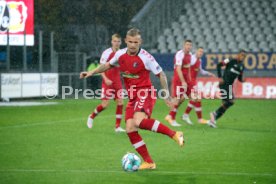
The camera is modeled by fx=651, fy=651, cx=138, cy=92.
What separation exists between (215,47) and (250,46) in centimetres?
202

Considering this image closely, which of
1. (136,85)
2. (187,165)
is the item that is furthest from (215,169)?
(136,85)

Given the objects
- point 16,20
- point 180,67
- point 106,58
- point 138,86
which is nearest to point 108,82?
point 106,58

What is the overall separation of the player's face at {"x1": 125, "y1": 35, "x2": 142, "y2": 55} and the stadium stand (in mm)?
24511

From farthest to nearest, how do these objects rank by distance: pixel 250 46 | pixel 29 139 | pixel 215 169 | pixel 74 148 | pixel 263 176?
pixel 250 46 → pixel 29 139 → pixel 74 148 → pixel 215 169 → pixel 263 176

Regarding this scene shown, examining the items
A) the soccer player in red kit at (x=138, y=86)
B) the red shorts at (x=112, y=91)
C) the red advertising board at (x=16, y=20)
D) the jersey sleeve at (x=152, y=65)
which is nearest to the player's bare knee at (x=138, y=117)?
the soccer player in red kit at (x=138, y=86)

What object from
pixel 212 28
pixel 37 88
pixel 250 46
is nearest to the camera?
pixel 37 88

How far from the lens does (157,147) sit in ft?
43.9

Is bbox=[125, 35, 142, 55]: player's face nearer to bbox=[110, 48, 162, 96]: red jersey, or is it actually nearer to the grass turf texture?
bbox=[110, 48, 162, 96]: red jersey

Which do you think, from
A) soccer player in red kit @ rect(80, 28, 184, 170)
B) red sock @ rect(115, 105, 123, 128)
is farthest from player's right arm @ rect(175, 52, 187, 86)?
soccer player in red kit @ rect(80, 28, 184, 170)

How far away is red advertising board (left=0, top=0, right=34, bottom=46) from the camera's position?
2778cm

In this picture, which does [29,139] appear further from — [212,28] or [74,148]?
[212,28]

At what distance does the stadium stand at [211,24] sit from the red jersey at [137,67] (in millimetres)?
24313

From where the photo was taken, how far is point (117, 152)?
41.1 feet

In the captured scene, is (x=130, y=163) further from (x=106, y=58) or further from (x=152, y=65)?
(x=106, y=58)
